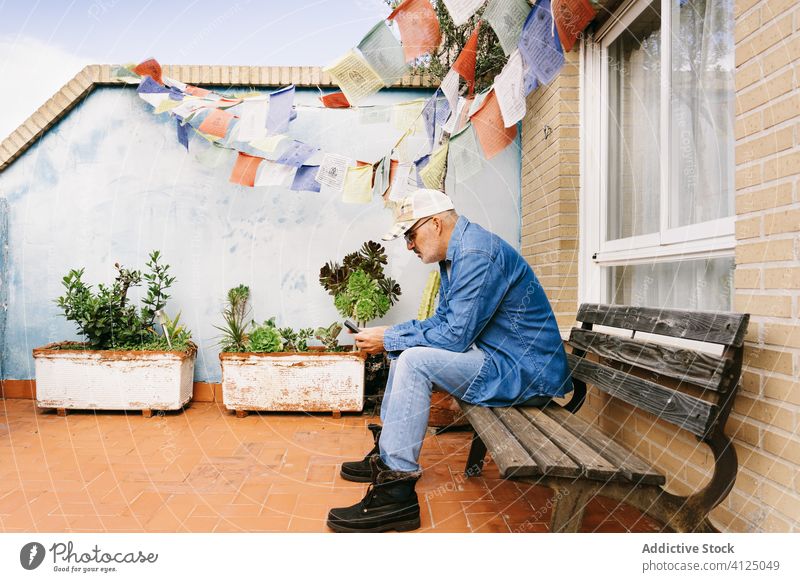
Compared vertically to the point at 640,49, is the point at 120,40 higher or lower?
higher

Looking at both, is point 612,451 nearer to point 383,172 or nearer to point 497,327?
point 497,327

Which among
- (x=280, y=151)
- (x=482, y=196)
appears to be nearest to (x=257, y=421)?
(x=280, y=151)

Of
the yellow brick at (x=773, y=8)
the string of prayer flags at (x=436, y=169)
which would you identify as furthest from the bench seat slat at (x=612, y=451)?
the string of prayer flags at (x=436, y=169)

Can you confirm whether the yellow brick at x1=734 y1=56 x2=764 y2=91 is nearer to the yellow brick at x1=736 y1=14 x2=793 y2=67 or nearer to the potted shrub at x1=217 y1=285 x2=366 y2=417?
the yellow brick at x1=736 y1=14 x2=793 y2=67

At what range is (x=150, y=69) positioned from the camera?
11.4ft

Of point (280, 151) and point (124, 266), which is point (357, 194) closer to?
point (280, 151)

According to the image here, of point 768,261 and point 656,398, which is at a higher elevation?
point 768,261

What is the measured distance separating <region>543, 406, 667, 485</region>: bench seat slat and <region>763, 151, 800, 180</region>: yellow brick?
0.91m

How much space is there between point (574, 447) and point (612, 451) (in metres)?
0.11

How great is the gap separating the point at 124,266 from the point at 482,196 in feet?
9.77

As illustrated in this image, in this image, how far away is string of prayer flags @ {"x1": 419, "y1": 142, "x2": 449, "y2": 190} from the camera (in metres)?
3.21

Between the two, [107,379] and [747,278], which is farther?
[107,379]

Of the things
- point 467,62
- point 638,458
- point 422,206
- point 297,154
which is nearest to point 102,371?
point 297,154

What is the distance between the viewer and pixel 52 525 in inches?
77.7
